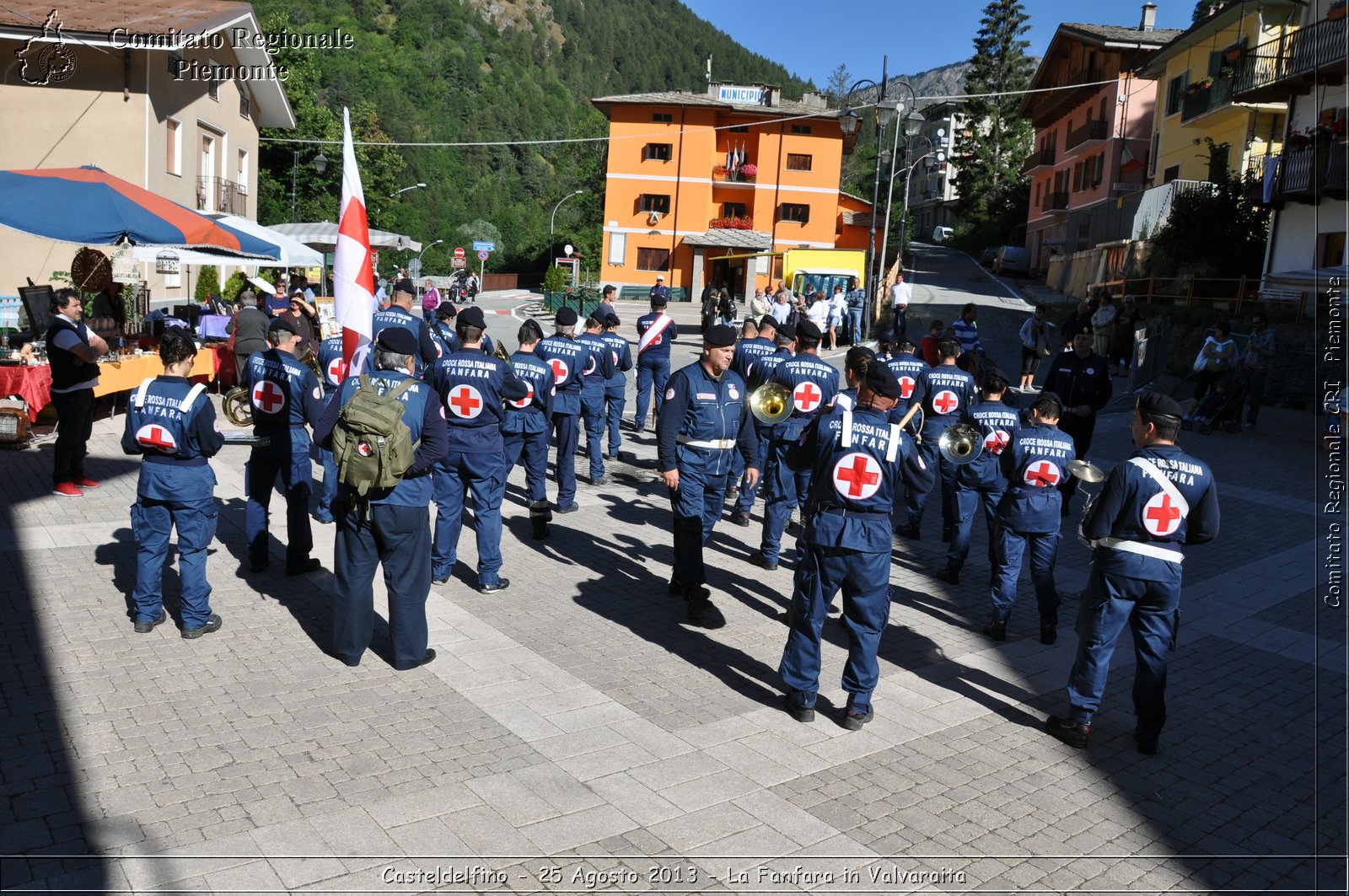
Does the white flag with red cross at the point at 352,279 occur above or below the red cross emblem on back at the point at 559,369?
above

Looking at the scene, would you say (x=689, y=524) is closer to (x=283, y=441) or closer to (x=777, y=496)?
(x=777, y=496)

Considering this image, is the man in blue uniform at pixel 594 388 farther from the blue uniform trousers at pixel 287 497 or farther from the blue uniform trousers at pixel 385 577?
the blue uniform trousers at pixel 385 577

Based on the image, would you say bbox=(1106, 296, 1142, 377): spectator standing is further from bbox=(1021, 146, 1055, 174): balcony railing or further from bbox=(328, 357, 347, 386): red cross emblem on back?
bbox=(1021, 146, 1055, 174): balcony railing

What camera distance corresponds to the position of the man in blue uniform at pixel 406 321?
11438mm

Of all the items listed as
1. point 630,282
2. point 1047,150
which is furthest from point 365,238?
point 1047,150

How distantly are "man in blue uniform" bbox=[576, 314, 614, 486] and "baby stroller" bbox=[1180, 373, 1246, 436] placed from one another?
11.0 meters

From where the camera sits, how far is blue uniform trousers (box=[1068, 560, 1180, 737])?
5.66 metres

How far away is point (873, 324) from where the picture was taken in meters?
30.6

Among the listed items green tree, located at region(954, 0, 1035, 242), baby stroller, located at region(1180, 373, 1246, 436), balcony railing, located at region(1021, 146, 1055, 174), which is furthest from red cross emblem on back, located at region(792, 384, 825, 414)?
green tree, located at region(954, 0, 1035, 242)

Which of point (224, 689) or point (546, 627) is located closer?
point (224, 689)

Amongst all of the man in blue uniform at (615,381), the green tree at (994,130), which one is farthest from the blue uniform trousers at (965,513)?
the green tree at (994,130)

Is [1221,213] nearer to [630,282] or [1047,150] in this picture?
[1047,150]

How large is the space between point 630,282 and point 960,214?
32.6 metres

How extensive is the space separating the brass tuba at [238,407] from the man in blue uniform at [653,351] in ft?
17.7
